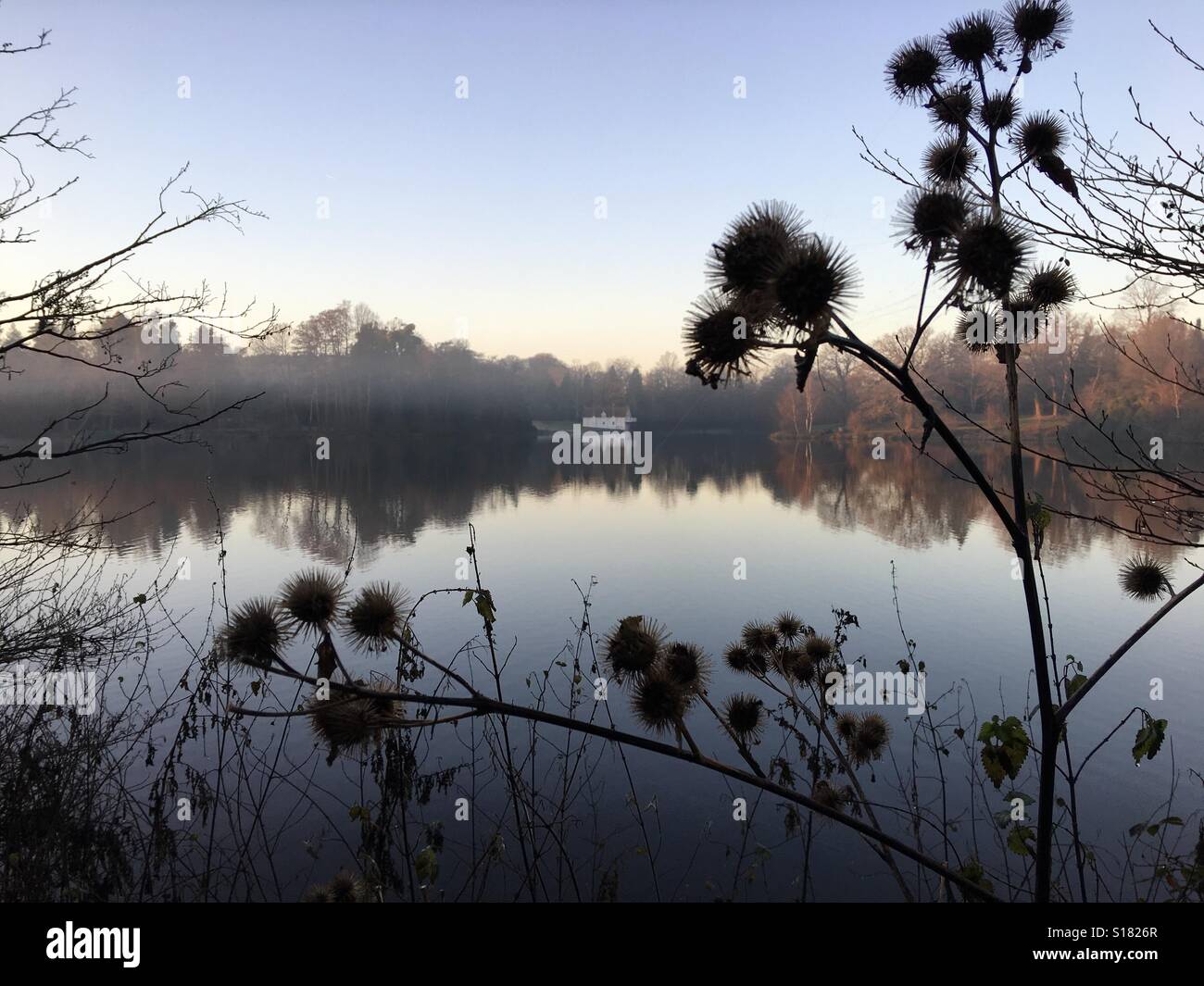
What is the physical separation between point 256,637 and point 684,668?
1.27 meters

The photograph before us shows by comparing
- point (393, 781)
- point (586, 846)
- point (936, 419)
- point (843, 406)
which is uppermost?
point (843, 406)

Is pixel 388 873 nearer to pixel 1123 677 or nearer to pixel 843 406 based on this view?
pixel 1123 677

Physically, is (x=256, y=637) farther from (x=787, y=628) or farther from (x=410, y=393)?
(x=410, y=393)

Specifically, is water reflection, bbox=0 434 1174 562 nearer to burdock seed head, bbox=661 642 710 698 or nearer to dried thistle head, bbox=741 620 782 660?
dried thistle head, bbox=741 620 782 660

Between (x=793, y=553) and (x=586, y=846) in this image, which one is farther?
(x=793, y=553)

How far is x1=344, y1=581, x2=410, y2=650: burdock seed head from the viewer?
1970 millimetres

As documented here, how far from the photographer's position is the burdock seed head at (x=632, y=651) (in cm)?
222

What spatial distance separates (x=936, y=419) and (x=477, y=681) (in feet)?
25.1

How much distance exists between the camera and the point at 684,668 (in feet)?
7.39

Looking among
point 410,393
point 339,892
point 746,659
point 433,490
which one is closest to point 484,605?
point 339,892

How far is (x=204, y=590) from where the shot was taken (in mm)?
13055

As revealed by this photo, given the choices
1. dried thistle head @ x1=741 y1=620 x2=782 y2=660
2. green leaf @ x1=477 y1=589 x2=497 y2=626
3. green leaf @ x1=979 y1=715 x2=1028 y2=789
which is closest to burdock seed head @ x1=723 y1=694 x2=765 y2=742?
dried thistle head @ x1=741 y1=620 x2=782 y2=660

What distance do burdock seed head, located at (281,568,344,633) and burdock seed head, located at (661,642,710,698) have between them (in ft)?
3.41
